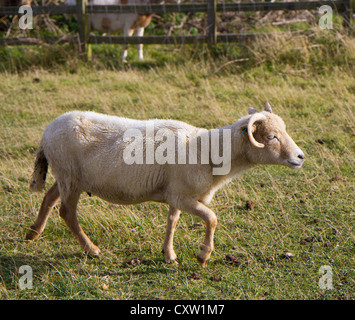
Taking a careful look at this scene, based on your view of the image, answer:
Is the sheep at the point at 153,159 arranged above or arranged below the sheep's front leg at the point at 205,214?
above

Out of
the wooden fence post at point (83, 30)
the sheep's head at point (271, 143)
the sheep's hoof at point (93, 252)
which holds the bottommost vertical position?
the sheep's hoof at point (93, 252)

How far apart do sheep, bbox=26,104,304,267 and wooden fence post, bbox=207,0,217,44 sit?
5842mm

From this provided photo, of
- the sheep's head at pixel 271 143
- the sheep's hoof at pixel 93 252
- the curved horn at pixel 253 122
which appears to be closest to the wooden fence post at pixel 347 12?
the sheep's head at pixel 271 143

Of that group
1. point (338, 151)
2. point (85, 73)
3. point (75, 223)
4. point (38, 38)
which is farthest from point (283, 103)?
point (38, 38)

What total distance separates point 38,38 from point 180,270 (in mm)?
7736

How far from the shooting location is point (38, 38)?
1073 centimetres

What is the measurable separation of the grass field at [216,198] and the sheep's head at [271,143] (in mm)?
894

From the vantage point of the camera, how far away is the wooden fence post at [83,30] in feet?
33.7

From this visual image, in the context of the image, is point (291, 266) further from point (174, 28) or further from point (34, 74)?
point (174, 28)

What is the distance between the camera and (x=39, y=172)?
15.4 ft

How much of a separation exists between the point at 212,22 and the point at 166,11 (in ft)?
2.98

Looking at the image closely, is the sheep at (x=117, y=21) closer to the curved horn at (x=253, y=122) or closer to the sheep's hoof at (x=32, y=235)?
the sheep's hoof at (x=32, y=235)

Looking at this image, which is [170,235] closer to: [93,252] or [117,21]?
[93,252]

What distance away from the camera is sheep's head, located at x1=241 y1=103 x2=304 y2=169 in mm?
4133
